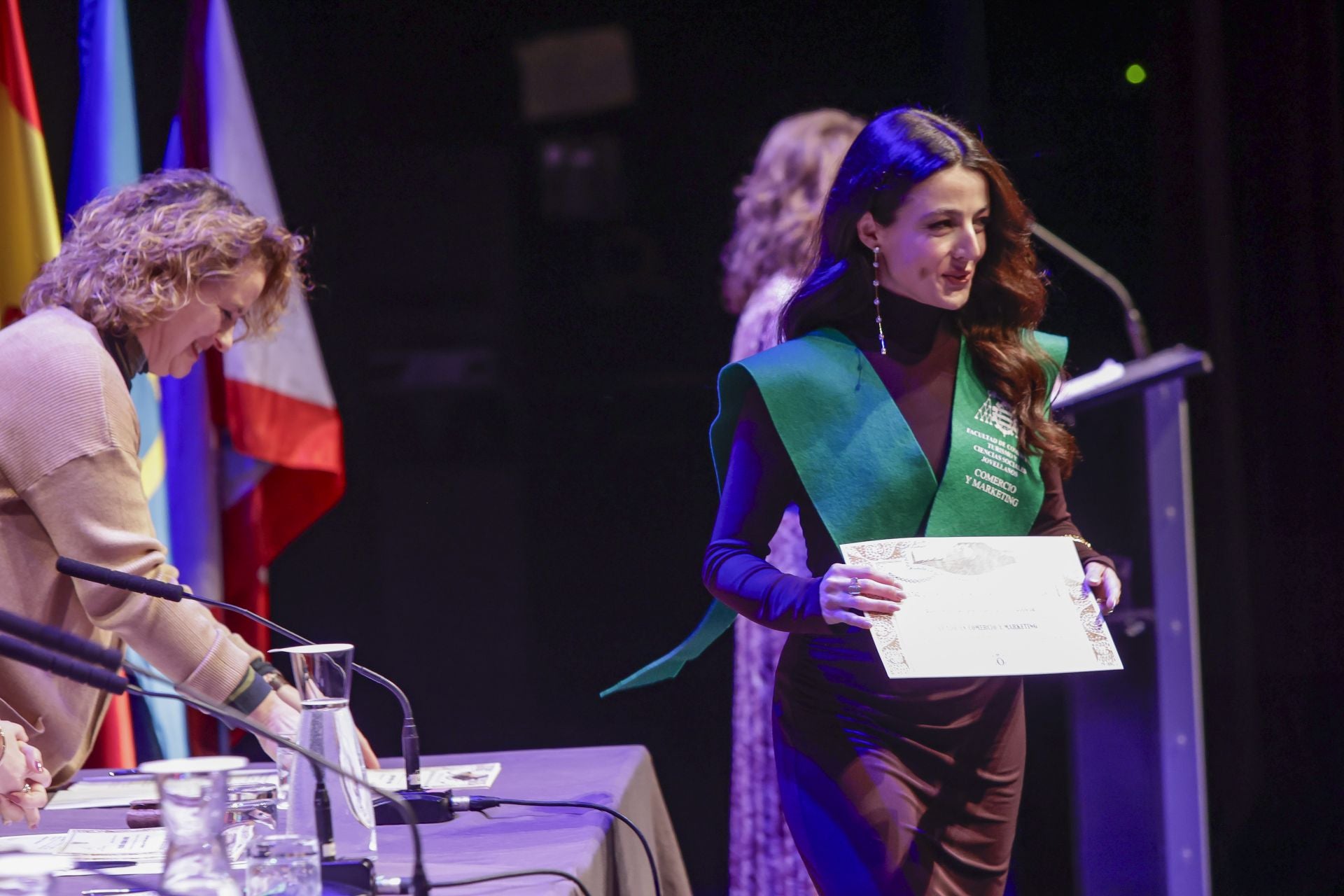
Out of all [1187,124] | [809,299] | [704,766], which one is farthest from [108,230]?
[1187,124]

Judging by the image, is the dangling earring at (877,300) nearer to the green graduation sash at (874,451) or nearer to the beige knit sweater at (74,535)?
the green graduation sash at (874,451)

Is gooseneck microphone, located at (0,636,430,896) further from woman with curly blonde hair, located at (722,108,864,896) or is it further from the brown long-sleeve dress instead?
woman with curly blonde hair, located at (722,108,864,896)

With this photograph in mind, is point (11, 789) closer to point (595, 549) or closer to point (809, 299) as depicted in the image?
point (809, 299)

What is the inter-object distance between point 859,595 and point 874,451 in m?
0.22

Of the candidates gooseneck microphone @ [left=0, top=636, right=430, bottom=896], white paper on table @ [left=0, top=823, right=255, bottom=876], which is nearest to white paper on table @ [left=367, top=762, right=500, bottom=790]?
white paper on table @ [left=0, top=823, right=255, bottom=876]

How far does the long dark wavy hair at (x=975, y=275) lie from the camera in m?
1.55

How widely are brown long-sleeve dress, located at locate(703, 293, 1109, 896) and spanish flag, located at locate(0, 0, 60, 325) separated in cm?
199

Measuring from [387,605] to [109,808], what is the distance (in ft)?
5.39

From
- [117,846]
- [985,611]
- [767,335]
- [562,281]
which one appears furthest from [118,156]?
[985,611]

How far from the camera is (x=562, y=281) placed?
321 centimetres

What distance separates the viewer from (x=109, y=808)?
5.44 feet

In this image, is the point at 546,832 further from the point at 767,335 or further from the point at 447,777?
the point at 767,335

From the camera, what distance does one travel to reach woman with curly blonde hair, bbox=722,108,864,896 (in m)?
2.42

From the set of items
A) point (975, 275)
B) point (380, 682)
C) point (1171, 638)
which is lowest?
point (1171, 638)
